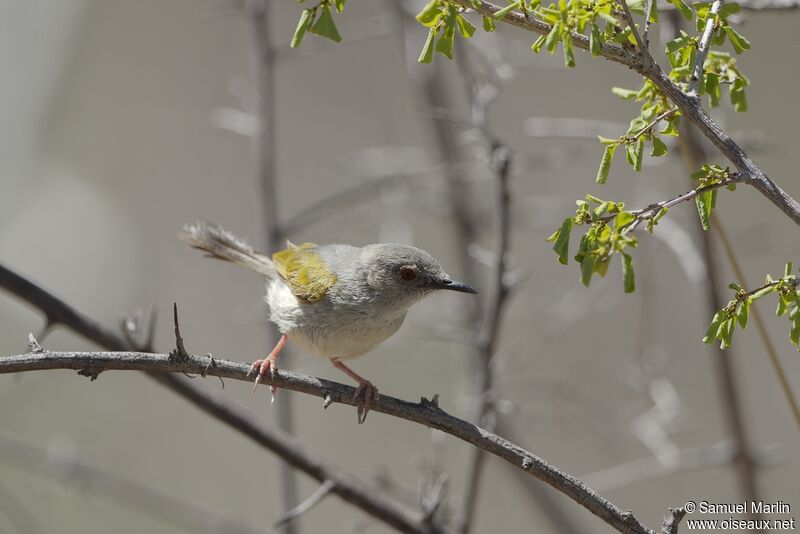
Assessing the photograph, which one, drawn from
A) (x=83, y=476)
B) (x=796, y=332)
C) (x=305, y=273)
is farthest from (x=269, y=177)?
(x=796, y=332)

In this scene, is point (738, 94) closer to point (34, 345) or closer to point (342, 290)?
point (34, 345)

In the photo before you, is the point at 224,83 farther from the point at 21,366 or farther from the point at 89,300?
the point at 21,366

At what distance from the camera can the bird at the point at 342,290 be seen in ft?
13.5

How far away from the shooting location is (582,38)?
1977 millimetres

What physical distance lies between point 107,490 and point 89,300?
4612 mm

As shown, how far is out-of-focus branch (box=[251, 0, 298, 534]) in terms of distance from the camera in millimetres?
4754

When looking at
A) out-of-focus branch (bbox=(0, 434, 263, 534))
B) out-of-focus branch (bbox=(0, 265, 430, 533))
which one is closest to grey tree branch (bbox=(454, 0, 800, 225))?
out-of-focus branch (bbox=(0, 265, 430, 533))

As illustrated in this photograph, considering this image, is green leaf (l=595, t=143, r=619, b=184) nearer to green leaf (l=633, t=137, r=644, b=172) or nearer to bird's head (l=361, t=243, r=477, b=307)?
green leaf (l=633, t=137, r=644, b=172)

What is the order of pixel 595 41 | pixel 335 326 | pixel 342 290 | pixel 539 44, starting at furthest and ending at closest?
pixel 342 290 < pixel 335 326 < pixel 539 44 < pixel 595 41

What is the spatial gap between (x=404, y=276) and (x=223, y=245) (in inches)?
40.2

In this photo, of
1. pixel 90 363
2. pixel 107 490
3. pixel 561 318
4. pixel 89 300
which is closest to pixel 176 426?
pixel 89 300

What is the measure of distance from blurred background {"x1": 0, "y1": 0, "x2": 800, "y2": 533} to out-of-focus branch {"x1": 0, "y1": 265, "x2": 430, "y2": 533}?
917mm

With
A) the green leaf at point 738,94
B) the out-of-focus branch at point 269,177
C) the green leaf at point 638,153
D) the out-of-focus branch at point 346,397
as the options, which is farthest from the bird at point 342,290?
the green leaf at point 638,153

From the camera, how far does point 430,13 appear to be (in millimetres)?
1923
